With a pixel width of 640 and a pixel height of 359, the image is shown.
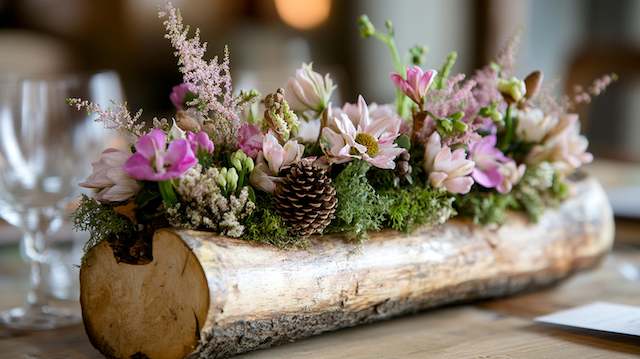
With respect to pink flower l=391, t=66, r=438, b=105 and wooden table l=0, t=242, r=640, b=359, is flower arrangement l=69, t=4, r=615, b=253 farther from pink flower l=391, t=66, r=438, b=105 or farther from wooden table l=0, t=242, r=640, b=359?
wooden table l=0, t=242, r=640, b=359

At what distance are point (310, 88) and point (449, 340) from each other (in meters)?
0.33

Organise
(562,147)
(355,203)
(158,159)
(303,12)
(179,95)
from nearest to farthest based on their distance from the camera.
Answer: (158,159), (355,203), (179,95), (562,147), (303,12)

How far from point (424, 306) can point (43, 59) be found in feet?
14.2

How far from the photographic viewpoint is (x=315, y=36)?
6102 millimetres

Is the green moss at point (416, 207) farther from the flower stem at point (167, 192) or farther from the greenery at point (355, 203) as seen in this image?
the flower stem at point (167, 192)

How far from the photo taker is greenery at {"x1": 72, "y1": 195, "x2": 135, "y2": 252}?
963 mm

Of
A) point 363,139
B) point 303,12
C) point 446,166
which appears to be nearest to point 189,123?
point 363,139

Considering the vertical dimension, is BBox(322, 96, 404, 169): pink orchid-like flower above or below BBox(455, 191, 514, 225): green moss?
above

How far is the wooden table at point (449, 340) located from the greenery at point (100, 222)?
135mm

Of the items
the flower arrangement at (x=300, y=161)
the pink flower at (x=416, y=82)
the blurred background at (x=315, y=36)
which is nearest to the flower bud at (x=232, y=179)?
→ the flower arrangement at (x=300, y=161)

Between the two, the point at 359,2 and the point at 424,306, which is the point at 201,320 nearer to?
the point at 424,306

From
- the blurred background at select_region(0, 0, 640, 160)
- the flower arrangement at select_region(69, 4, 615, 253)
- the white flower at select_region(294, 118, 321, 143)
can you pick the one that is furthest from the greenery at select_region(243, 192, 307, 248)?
the blurred background at select_region(0, 0, 640, 160)

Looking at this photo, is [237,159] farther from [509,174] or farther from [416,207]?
[509,174]

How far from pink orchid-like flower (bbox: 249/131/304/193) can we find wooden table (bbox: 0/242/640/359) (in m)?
0.18
